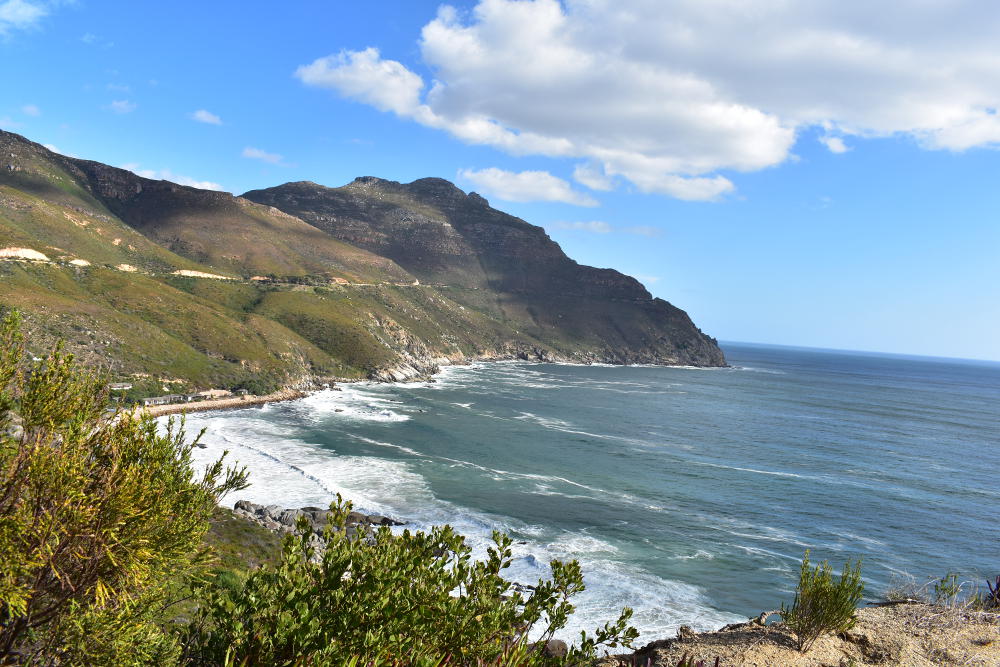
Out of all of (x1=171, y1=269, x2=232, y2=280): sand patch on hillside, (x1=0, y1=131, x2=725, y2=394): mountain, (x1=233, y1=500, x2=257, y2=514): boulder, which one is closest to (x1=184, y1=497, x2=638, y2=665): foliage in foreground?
(x1=233, y1=500, x2=257, y2=514): boulder

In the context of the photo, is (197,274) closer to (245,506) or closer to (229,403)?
(229,403)

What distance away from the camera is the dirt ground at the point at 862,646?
16172 millimetres

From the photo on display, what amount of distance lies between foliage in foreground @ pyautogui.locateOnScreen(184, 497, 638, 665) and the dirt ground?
30.4ft

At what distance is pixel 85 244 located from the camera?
116000 millimetres

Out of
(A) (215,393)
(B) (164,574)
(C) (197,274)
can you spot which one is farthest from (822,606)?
(C) (197,274)

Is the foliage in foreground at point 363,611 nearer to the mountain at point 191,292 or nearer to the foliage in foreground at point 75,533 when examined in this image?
the foliage in foreground at point 75,533

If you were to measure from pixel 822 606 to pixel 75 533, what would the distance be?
19.6 metres

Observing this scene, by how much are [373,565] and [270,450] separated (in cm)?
5534

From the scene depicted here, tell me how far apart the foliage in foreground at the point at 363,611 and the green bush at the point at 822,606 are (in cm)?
1161

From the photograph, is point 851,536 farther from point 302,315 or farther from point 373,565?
point 302,315

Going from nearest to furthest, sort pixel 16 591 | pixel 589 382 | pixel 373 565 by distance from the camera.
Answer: pixel 373 565 < pixel 16 591 < pixel 589 382

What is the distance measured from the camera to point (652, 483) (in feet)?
178

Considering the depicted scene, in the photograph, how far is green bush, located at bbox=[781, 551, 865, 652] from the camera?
54.2 feet

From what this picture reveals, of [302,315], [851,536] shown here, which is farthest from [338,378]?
[851,536]
